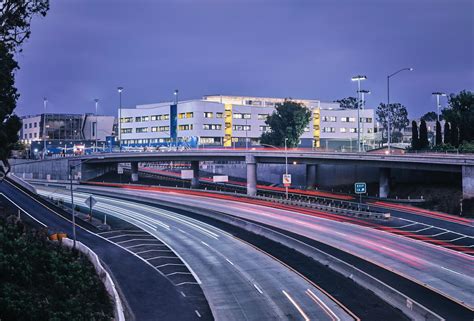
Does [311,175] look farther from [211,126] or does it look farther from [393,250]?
[211,126]

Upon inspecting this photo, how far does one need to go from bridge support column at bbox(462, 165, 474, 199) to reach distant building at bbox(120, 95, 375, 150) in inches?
3423

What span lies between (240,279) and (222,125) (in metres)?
128

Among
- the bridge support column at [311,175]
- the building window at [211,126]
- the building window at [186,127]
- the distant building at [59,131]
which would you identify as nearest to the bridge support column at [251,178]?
the bridge support column at [311,175]

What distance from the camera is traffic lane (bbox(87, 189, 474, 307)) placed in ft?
113

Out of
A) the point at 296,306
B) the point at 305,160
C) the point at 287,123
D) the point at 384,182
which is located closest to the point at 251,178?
the point at 305,160

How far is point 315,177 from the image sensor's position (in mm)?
101875

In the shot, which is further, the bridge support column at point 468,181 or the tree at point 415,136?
the tree at point 415,136

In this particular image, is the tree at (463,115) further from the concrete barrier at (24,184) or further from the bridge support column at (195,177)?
the concrete barrier at (24,184)

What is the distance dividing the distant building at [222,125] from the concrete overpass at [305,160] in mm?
31856

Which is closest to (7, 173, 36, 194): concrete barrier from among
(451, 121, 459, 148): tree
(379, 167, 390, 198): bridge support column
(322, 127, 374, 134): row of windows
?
(379, 167, 390, 198): bridge support column

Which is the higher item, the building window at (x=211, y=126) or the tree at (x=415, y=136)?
the building window at (x=211, y=126)

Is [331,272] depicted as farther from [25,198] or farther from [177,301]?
[25,198]

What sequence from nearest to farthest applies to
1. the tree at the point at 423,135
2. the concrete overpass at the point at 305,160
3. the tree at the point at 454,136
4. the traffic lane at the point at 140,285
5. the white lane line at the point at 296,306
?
the white lane line at the point at 296,306 → the traffic lane at the point at 140,285 → the concrete overpass at the point at 305,160 → the tree at the point at 454,136 → the tree at the point at 423,135

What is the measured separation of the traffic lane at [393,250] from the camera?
34469mm
